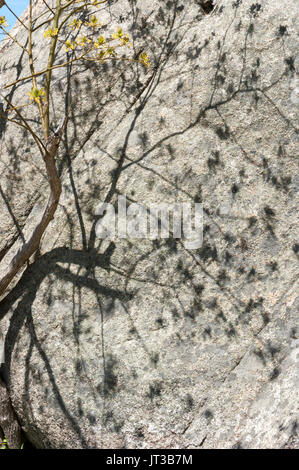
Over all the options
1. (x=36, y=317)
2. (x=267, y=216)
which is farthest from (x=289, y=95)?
(x=36, y=317)

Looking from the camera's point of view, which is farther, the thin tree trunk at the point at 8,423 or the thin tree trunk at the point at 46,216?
the thin tree trunk at the point at 8,423

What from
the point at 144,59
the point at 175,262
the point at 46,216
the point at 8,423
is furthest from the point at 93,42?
the point at 8,423

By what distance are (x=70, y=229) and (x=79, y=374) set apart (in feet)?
5.30

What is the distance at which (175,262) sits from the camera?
5.16 metres

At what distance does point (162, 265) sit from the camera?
17.0ft

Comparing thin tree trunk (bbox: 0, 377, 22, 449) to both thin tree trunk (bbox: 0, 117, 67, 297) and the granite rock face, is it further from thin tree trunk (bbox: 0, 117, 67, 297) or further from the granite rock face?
thin tree trunk (bbox: 0, 117, 67, 297)

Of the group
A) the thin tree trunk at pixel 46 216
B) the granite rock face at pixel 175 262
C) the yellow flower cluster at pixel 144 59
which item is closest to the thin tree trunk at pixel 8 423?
the granite rock face at pixel 175 262

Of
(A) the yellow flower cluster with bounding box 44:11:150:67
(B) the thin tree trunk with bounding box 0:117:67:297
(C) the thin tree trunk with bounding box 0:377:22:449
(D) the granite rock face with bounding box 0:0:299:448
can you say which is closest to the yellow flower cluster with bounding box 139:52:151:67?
(A) the yellow flower cluster with bounding box 44:11:150:67

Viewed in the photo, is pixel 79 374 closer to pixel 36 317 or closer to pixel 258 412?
pixel 36 317

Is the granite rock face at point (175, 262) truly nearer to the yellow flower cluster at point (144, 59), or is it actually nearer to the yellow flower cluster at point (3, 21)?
the yellow flower cluster at point (144, 59)

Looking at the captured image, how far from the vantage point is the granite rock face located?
477cm

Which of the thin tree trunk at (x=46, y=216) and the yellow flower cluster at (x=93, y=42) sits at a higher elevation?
the yellow flower cluster at (x=93, y=42)

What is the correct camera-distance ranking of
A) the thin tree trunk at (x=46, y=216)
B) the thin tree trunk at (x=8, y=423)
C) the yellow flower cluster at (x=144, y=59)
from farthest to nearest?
the yellow flower cluster at (x=144, y=59)
the thin tree trunk at (x=8, y=423)
the thin tree trunk at (x=46, y=216)

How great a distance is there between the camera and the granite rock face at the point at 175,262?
15.6 feet
